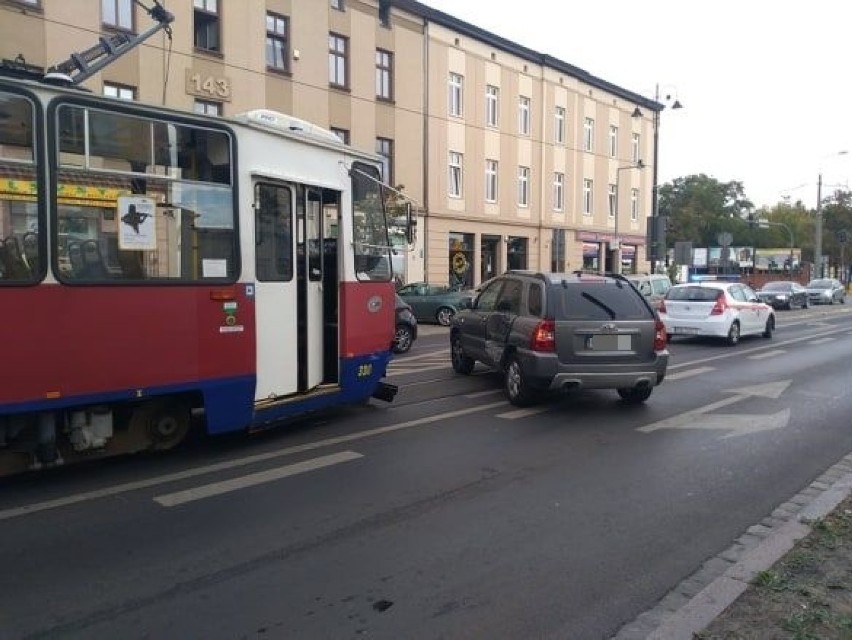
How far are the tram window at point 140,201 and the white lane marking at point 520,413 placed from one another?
3.90 metres

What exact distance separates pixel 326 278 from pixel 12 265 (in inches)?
131

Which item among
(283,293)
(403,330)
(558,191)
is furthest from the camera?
(558,191)

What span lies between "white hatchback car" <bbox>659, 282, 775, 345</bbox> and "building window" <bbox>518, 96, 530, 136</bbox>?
67.1 feet

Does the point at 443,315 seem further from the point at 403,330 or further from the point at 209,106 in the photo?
the point at 209,106

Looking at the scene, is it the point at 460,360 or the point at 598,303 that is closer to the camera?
the point at 598,303

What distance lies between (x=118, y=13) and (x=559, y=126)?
25334 millimetres

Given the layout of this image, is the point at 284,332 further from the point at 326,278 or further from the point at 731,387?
the point at 731,387

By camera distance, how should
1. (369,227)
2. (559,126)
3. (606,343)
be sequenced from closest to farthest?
(369,227) < (606,343) < (559,126)

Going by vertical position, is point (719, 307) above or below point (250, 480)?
above

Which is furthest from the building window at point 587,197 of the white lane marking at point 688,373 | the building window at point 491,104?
the white lane marking at point 688,373

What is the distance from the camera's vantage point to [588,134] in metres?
43.1

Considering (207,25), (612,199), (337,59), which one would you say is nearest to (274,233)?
(207,25)

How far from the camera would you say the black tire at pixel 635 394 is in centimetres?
975

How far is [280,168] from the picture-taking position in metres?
7.19
